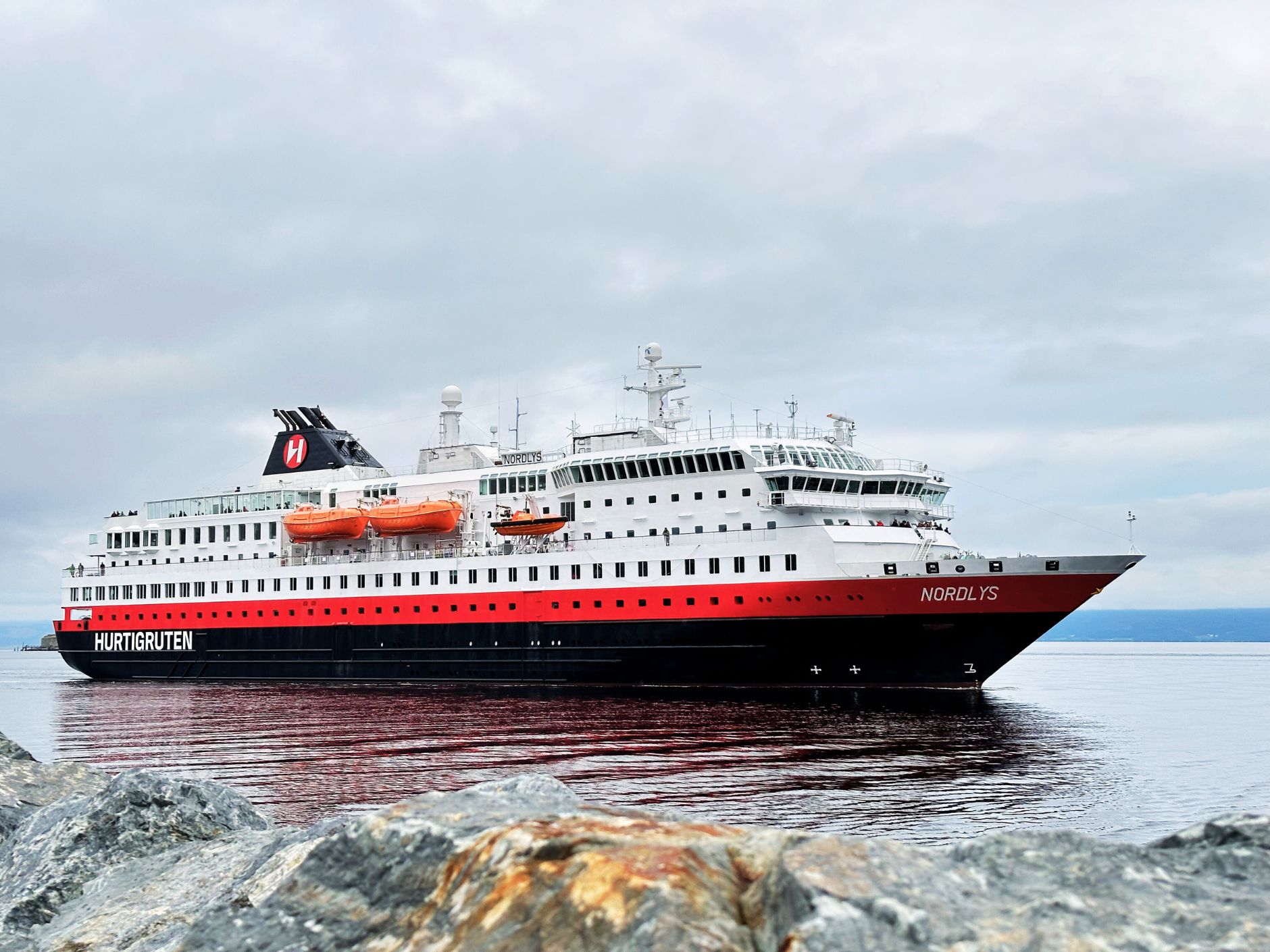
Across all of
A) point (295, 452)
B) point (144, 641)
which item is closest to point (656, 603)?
point (295, 452)

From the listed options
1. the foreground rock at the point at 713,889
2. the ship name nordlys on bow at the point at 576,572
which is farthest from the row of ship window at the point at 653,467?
the foreground rock at the point at 713,889

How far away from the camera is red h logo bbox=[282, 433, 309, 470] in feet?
148

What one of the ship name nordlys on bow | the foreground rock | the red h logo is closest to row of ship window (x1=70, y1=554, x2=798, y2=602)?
the ship name nordlys on bow

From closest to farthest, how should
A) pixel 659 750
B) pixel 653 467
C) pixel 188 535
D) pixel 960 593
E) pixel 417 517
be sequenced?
pixel 659 750 < pixel 960 593 < pixel 653 467 < pixel 417 517 < pixel 188 535

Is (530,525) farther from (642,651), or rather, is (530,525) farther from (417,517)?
(642,651)

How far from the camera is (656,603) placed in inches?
1283

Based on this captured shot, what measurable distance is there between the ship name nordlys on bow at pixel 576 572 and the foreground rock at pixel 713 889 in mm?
26397

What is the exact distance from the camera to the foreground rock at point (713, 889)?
123 inches

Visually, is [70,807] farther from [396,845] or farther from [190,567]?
[190,567]

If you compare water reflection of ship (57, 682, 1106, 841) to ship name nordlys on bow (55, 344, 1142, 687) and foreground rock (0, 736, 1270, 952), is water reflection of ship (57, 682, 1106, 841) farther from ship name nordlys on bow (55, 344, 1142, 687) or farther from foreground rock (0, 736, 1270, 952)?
foreground rock (0, 736, 1270, 952)

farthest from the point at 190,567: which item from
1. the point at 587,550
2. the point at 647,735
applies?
the point at 647,735

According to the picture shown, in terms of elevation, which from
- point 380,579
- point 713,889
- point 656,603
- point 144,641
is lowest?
point 144,641

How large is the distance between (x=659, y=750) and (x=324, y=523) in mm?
23486

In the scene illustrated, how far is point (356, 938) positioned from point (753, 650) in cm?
2765
